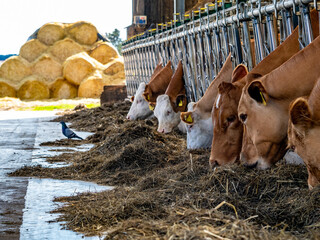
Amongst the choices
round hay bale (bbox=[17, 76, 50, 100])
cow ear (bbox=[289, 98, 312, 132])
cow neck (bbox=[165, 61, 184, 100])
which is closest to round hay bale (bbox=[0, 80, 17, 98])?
round hay bale (bbox=[17, 76, 50, 100])

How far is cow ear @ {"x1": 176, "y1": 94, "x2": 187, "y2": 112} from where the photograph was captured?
25.0ft

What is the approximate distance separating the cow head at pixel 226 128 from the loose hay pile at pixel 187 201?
0.19 meters

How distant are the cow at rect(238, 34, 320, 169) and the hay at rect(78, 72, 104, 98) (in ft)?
62.1

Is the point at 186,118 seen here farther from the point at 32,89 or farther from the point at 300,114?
the point at 32,89

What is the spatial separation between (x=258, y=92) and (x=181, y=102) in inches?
154

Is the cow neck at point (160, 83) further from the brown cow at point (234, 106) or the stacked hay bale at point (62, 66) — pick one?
the stacked hay bale at point (62, 66)

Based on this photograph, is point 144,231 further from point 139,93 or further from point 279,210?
point 139,93

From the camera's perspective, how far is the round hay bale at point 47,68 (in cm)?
2411

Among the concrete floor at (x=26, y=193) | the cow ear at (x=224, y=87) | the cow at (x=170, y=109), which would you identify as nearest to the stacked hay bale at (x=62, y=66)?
the cow at (x=170, y=109)

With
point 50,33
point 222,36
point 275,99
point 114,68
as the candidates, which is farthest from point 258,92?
point 50,33

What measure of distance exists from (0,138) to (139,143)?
12.3ft

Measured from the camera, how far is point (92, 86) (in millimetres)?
22547

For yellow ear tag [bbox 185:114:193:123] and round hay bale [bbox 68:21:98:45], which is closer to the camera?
yellow ear tag [bbox 185:114:193:123]

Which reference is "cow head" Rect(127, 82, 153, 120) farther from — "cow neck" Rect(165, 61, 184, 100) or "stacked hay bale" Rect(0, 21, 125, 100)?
"stacked hay bale" Rect(0, 21, 125, 100)
